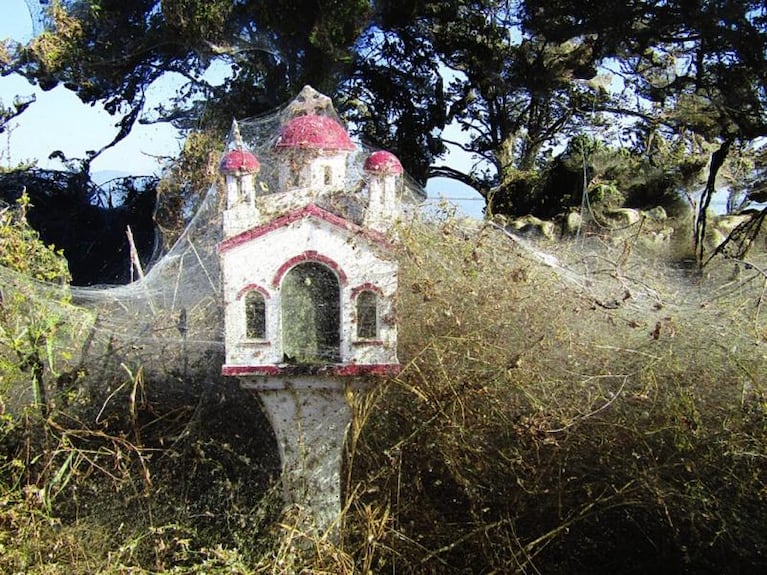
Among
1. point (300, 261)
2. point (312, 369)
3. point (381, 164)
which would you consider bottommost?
point (312, 369)

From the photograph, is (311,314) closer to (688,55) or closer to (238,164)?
(238,164)

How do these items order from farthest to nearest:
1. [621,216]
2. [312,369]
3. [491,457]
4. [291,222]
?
1. [621,216]
2. [491,457]
3. [312,369]
4. [291,222]

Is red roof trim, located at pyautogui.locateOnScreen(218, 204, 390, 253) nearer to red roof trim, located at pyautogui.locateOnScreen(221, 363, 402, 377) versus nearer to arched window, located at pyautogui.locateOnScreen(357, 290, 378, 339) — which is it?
arched window, located at pyautogui.locateOnScreen(357, 290, 378, 339)

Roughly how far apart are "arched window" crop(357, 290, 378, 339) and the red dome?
2.56 feet

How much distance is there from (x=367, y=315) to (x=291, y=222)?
0.56 meters

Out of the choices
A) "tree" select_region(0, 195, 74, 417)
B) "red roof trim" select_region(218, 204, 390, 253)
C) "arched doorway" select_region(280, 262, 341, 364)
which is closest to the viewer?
"red roof trim" select_region(218, 204, 390, 253)

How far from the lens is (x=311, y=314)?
404 cm

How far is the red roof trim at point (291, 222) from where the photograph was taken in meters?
3.89

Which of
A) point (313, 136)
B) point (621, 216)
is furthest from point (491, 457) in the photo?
point (621, 216)

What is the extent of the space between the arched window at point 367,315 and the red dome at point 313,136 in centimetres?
78

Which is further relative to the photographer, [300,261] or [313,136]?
[313,136]

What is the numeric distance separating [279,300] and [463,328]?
97 centimetres

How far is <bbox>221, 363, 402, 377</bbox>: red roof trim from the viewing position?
13.2ft

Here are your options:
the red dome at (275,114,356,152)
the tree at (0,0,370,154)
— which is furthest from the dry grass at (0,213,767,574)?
the tree at (0,0,370,154)
